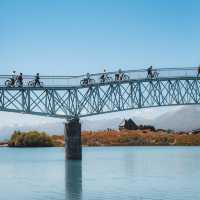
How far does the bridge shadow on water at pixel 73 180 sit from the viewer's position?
2223 inches

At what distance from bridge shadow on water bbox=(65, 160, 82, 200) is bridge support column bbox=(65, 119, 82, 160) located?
1374 mm

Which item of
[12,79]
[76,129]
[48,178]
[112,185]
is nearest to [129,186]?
[112,185]

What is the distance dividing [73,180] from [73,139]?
3052cm

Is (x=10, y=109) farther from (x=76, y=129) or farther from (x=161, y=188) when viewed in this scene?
(x=161, y=188)

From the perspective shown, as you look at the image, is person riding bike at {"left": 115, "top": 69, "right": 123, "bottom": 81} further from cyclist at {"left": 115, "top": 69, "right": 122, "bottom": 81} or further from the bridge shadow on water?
the bridge shadow on water

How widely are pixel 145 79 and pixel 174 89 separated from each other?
4761 mm

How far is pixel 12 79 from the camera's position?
90.1 m

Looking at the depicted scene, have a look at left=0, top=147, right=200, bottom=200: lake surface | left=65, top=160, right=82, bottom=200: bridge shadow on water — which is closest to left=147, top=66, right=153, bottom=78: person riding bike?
left=0, top=147, right=200, bottom=200: lake surface

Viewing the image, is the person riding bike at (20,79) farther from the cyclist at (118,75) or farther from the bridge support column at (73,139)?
the cyclist at (118,75)

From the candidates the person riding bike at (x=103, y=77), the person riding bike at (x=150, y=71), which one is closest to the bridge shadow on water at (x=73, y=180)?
the person riding bike at (x=103, y=77)

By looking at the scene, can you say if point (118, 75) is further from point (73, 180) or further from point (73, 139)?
point (73, 180)

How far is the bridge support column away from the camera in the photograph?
334ft

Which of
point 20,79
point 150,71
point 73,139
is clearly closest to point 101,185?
point 20,79

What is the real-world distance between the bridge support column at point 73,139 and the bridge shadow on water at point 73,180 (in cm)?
137
